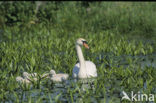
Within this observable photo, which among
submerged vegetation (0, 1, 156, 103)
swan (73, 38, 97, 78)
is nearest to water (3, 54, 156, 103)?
submerged vegetation (0, 1, 156, 103)

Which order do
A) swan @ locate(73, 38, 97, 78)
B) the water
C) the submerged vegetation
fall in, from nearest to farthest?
the water
the submerged vegetation
swan @ locate(73, 38, 97, 78)

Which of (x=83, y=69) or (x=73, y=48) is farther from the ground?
(x=73, y=48)

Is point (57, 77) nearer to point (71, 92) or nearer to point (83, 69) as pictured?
point (83, 69)

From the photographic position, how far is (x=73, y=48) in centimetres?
1142

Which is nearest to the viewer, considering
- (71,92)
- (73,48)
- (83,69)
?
(71,92)

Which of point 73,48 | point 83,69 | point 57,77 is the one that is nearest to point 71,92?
point 57,77

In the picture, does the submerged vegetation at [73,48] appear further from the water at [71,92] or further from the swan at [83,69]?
the swan at [83,69]

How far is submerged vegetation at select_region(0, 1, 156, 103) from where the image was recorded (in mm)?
7270

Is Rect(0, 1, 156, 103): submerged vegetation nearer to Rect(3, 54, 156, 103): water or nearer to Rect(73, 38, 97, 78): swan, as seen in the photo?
Rect(3, 54, 156, 103): water

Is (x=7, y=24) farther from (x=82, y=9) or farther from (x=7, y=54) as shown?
(x=7, y=54)

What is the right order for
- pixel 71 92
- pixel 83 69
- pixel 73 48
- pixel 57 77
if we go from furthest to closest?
pixel 73 48 → pixel 83 69 → pixel 57 77 → pixel 71 92

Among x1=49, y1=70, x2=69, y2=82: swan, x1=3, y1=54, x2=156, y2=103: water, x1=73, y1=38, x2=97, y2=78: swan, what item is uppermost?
x1=73, y1=38, x2=97, y2=78: swan

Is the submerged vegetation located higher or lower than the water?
higher

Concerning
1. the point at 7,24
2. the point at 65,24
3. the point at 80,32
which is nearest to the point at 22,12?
the point at 7,24
